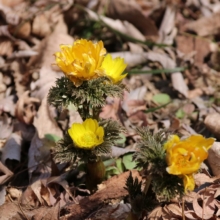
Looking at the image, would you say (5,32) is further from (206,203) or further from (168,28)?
(206,203)

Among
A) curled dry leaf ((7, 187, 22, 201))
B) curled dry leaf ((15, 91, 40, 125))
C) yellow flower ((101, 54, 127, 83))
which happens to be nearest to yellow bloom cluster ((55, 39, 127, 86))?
yellow flower ((101, 54, 127, 83))

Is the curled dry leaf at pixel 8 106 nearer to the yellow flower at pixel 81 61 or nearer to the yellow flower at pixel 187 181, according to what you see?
the yellow flower at pixel 81 61

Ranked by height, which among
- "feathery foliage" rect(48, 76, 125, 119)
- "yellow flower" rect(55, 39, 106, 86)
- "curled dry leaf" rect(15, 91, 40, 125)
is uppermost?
"yellow flower" rect(55, 39, 106, 86)

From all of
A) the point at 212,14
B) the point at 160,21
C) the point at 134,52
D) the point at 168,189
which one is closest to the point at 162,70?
the point at 134,52

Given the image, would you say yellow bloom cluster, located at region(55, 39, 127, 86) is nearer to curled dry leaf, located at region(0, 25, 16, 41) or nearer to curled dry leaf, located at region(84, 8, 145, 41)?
curled dry leaf, located at region(0, 25, 16, 41)

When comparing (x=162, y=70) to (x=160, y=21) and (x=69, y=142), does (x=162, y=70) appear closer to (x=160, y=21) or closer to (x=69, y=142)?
(x=160, y=21)

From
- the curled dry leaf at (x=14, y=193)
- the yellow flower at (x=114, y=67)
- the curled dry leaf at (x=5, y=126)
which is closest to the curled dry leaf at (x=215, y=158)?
the yellow flower at (x=114, y=67)
